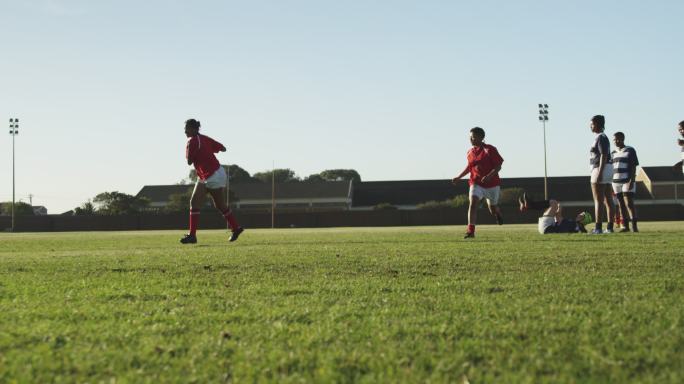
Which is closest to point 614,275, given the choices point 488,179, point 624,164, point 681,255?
point 681,255

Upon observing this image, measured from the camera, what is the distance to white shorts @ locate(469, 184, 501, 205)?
12.3 m

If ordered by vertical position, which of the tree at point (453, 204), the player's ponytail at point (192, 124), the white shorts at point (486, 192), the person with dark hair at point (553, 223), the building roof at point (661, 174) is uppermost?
the building roof at point (661, 174)

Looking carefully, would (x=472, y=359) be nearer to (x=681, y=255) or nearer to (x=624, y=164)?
(x=681, y=255)

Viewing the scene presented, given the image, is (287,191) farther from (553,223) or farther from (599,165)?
(599,165)

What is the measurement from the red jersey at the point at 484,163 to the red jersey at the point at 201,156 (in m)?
4.58

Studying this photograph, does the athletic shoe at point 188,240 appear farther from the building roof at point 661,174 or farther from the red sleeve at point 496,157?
the building roof at point 661,174

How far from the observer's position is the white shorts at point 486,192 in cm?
1235

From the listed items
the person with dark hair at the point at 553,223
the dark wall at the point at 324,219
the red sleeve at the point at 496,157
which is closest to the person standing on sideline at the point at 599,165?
the person with dark hair at the point at 553,223

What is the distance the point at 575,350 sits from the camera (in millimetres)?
2424

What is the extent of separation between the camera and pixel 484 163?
1236cm

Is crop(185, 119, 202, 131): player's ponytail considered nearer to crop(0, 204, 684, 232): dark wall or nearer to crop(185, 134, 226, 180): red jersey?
crop(185, 134, 226, 180): red jersey

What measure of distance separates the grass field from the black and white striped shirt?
825 centimetres

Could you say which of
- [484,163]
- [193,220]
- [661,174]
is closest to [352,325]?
[193,220]

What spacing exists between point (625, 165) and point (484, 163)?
119 inches
